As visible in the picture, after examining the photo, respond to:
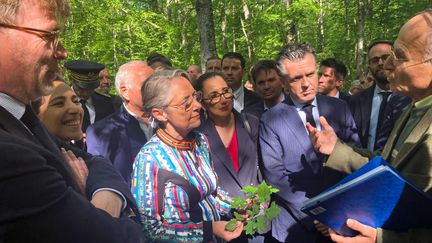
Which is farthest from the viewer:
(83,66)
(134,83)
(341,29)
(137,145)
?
(341,29)

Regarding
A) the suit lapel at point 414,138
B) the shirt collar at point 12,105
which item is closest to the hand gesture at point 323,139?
the suit lapel at point 414,138

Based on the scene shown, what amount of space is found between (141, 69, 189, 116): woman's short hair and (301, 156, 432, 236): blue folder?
4.55 feet

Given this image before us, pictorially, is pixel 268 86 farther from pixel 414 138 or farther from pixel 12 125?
pixel 12 125

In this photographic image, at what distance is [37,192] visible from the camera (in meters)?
1.05

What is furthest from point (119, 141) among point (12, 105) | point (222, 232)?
point (12, 105)

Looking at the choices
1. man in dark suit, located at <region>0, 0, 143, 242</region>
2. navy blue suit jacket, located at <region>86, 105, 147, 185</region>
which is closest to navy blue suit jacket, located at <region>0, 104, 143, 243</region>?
man in dark suit, located at <region>0, 0, 143, 242</region>

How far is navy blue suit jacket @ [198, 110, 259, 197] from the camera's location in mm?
3570

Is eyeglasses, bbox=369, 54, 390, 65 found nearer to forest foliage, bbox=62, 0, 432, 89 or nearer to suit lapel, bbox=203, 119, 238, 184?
suit lapel, bbox=203, 119, 238, 184

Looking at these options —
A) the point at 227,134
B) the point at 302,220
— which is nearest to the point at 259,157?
the point at 227,134

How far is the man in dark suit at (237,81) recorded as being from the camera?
585cm

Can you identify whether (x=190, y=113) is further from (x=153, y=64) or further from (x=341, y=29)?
(x=341, y=29)

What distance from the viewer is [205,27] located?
335 inches

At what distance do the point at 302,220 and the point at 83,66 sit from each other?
174 inches

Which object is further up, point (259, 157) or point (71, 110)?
point (71, 110)
